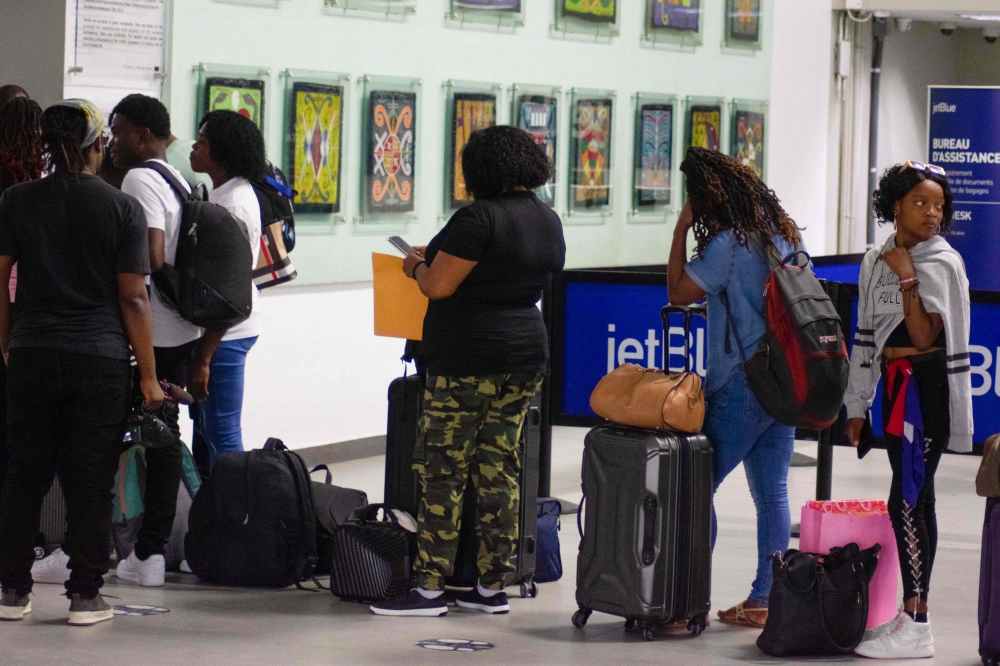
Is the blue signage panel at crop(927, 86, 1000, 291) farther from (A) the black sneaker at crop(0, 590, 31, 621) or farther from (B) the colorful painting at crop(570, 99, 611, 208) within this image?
(A) the black sneaker at crop(0, 590, 31, 621)

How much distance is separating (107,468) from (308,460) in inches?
132

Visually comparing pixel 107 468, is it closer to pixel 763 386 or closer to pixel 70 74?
pixel 763 386

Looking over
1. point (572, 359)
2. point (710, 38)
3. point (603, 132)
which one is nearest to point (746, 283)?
point (572, 359)

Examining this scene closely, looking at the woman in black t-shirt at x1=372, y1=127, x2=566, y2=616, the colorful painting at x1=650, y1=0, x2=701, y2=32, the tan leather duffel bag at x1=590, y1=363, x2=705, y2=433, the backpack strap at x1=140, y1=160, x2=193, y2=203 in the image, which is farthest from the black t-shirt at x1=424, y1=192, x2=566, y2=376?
the colorful painting at x1=650, y1=0, x2=701, y2=32

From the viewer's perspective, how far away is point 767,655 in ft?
15.3

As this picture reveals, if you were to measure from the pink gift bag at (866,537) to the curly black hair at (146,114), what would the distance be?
2.59 m

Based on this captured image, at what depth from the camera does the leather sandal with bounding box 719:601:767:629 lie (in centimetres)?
500

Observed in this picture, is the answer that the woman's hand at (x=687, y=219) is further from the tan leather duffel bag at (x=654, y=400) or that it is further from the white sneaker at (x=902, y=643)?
the white sneaker at (x=902, y=643)

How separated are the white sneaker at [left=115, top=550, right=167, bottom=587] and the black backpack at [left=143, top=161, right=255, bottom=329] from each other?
0.88m

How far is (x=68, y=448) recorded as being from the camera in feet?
15.5

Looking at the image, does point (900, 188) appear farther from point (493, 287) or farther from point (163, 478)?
point (163, 478)

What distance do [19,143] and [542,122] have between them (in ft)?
15.3

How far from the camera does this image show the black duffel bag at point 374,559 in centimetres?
522

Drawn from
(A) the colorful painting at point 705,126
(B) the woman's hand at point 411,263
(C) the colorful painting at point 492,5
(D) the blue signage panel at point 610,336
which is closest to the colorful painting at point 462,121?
(C) the colorful painting at point 492,5
